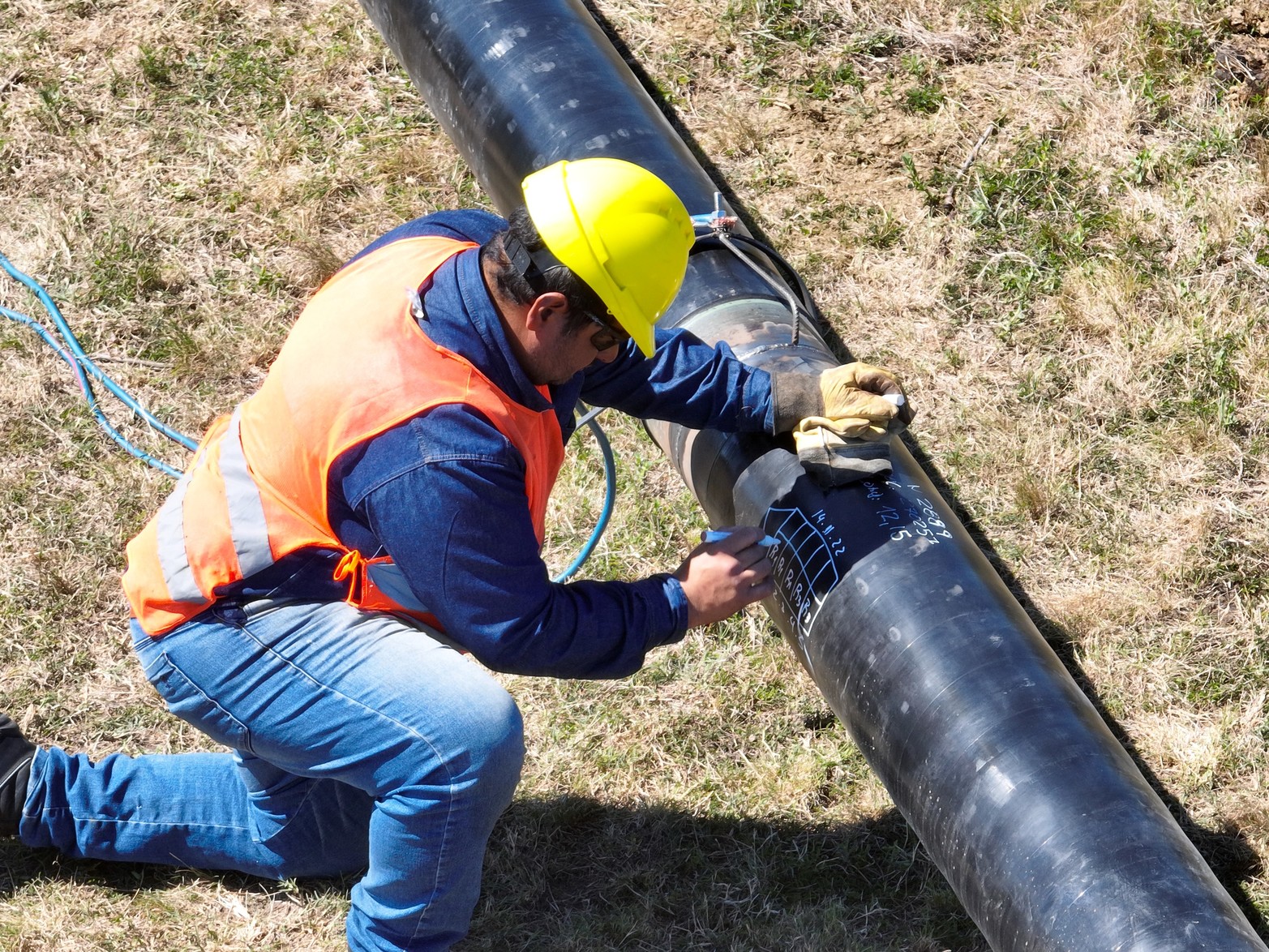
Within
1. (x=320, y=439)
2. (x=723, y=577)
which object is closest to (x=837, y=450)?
(x=723, y=577)

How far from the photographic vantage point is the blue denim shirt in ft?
8.16

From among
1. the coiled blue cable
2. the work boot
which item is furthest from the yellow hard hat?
the coiled blue cable

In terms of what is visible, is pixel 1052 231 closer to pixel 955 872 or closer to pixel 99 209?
pixel 955 872

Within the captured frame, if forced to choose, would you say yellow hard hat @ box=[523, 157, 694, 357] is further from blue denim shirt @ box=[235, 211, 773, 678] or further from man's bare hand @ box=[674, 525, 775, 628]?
man's bare hand @ box=[674, 525, 775, 628]

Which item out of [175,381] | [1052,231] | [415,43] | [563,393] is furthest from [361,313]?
[1052,231]

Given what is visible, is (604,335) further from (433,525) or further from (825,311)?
(825,311)

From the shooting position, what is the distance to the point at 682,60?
216 inches

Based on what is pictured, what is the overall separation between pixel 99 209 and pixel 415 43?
4.77 feet

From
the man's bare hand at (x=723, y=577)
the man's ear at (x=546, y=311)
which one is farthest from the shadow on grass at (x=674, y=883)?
the man's ear at (x=546, y=311)

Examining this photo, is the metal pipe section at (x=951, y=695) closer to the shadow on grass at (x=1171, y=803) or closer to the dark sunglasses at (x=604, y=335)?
the shadow on grass at (x=1171, y=803)

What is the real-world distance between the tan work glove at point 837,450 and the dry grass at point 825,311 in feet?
3.02

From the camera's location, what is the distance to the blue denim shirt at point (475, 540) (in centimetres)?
249

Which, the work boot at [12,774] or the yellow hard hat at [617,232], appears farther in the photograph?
the work boot at [12,774]

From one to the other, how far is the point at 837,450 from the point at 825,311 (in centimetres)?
166
